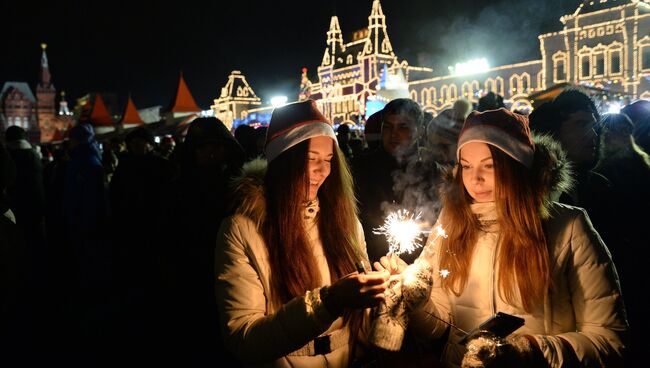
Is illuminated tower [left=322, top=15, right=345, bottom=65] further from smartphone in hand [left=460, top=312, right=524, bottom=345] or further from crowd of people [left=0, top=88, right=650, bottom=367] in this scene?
smartphone in hand [left=460, top=312, right=524, bottom=345]

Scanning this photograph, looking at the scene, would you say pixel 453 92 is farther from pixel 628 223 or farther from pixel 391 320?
pixel 391 320

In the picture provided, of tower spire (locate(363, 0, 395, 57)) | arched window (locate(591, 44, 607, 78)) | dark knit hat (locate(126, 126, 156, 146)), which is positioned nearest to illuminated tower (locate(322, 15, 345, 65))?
tower spire (locate(363, 0, 395, 57))

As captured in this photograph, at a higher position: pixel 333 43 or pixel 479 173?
pixel 333 43

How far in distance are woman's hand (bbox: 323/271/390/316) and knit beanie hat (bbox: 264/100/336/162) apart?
810 mm

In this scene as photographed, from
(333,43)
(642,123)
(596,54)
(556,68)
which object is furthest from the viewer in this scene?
(333,43)

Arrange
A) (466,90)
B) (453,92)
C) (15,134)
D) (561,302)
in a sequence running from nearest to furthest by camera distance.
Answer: (561,302), (15,134), (466,90), (453,92)

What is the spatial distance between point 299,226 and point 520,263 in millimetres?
1058

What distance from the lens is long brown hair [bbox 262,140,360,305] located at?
2.29 m

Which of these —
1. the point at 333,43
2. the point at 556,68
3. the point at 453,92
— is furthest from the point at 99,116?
the point at 333,43

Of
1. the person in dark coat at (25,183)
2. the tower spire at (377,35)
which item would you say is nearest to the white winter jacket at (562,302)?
the person in dark coat at (25,183)

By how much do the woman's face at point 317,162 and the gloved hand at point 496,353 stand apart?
1.06 m

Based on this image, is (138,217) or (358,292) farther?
(138,217)

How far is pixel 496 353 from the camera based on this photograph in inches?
71.5

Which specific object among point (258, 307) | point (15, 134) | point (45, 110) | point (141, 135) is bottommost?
point (258, 307)
